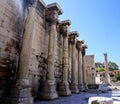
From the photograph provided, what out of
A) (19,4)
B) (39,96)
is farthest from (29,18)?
(39,96)

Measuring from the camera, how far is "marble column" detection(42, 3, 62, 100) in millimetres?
7645

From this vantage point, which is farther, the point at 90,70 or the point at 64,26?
the point at 90,70

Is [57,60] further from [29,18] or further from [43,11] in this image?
[29,18]

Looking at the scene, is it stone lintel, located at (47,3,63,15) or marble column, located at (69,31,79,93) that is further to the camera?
marble column, located at (69,31,79,93)

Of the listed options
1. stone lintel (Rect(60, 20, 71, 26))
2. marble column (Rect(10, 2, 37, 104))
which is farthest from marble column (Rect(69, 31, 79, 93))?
marble column (Rect(10, 2, 37, 104))

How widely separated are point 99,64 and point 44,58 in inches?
2846

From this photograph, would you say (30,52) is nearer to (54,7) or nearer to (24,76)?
(24,76)

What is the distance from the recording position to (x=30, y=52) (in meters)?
6.34

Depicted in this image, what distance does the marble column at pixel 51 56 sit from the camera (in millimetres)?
7645

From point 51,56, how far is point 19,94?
154 inches

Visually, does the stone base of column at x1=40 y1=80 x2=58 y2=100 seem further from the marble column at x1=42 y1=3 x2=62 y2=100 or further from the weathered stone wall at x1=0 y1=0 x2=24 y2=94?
the weathered stone wall at x1=0 y1=0 x2=24 y2=94

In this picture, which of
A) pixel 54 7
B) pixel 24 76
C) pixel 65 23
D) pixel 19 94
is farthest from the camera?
pixel 65 23

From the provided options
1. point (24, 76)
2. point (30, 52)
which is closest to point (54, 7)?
point (30, 52)

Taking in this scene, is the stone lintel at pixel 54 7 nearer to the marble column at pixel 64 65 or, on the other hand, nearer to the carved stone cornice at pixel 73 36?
the marble column at pixel 64 65
